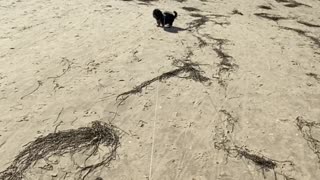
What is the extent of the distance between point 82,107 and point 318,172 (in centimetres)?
387

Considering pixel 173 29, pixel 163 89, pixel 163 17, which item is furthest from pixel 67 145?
pixel 173 29

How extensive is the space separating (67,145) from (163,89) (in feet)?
7.86

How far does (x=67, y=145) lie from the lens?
16.7 feet

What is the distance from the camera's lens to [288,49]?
9.25 m

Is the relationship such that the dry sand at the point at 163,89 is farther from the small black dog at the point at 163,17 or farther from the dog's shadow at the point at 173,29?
the small black dog at the point at 163,17

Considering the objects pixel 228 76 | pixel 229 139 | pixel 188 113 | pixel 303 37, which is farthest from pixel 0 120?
pixel 303 37

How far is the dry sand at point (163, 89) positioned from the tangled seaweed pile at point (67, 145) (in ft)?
0.37

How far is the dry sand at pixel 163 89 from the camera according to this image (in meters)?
5.03

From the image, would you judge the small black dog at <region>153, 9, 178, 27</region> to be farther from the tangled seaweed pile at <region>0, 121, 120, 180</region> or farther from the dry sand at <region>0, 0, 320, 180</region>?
the tangled seaweed pile at <region>0, 121, 120, 180</region>

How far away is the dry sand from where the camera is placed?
→ 5027 millimetres

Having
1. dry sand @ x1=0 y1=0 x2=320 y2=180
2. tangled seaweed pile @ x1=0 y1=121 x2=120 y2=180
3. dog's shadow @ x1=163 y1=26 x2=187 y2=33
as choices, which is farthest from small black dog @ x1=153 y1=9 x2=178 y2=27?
tangled seaweed pile @ x1=0 y1=121 x2=120 y2=180

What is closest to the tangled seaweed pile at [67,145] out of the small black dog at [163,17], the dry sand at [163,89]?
the dry sand at [163,89]

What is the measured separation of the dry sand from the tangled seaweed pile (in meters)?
0.11

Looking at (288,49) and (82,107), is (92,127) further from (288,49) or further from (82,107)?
(288,49)
